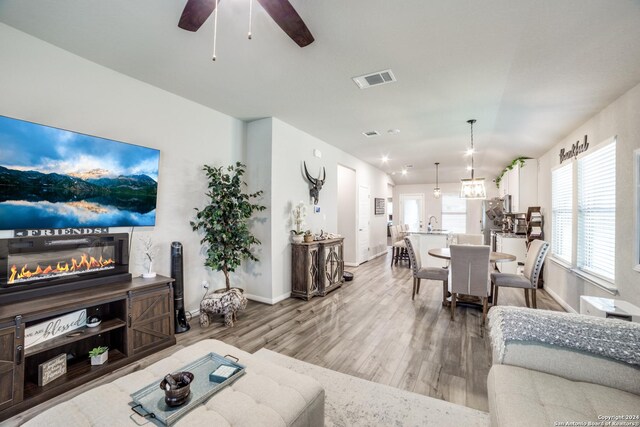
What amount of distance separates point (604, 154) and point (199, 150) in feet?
16.5

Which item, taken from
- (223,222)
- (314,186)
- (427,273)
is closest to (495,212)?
(427,273)

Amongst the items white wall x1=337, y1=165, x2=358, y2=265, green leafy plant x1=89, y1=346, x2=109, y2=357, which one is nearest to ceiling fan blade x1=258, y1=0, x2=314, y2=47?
green leafy plant x1=89, y1=346, x2=109, y2=357

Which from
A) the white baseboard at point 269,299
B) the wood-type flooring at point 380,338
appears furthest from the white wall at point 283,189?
the wood-type flooring at point 380,338

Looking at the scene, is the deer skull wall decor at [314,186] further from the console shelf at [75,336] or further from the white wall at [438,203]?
the white wall at [438,203]

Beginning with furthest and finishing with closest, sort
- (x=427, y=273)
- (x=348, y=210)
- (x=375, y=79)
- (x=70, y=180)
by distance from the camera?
(x=348, y=210) < (x=427, y=273) < (x=375, y=79) < (x=70, y=180)

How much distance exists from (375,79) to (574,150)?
10.9ft

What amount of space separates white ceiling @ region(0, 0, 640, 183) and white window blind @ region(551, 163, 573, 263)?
901 millimetres

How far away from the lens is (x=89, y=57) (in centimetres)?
254

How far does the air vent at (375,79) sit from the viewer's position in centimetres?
277

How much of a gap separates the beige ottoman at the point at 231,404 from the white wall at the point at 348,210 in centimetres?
540

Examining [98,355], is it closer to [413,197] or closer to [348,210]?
[348,210]

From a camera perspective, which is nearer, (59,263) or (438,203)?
(59,263)

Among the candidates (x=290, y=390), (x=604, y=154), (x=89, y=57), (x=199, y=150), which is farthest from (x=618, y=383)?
(x=89, y=57)

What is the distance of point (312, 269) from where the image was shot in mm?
4391
